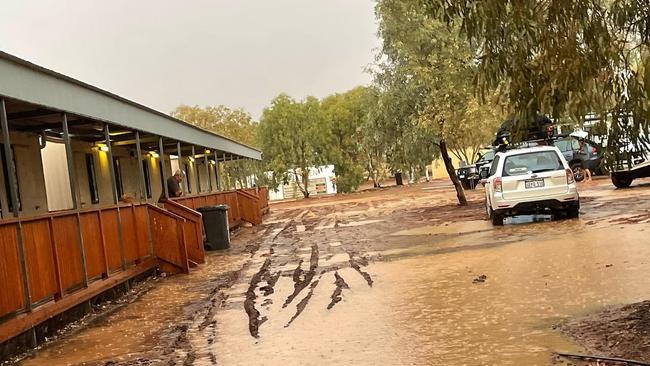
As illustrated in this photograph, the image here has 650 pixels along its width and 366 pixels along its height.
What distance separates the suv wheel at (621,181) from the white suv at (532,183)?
8.94 metres

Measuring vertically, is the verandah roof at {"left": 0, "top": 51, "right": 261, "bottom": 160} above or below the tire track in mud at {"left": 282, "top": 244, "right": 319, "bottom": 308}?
above

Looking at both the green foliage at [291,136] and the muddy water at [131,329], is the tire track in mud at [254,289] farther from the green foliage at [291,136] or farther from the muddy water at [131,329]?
the green foliage at [291,136]

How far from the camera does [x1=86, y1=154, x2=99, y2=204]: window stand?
17984 mm

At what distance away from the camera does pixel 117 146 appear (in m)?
19.8

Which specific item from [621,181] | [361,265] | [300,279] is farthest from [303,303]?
[621,181]

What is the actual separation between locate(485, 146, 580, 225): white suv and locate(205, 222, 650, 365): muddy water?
3.35 m

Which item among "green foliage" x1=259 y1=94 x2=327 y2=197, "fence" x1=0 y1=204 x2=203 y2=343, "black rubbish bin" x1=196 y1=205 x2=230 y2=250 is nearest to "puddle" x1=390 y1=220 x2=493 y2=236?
"black rubbish bin" x1=196 y1=205 x2=230 y2=250

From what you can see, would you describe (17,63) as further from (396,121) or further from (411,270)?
(396,121)

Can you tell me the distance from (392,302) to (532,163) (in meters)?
7.75

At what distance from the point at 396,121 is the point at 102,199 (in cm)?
1008

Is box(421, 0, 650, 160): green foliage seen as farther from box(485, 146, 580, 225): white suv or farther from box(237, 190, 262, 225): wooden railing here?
box(237, 190, 262, 225): wooden railing

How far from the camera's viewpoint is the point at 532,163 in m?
14.6

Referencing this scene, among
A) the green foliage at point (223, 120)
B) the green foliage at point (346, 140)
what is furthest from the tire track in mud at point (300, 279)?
the green foliage at point (223, 120)

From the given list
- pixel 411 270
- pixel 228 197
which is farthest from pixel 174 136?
pixel 411 270
